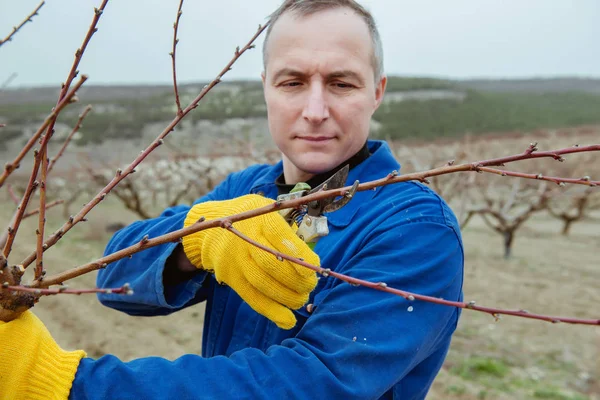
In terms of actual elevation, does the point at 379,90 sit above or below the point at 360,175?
above

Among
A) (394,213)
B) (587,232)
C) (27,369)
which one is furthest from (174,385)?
(587,232)

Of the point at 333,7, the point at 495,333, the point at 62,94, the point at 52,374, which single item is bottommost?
the point at 495,333

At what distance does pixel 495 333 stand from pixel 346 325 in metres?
5.98

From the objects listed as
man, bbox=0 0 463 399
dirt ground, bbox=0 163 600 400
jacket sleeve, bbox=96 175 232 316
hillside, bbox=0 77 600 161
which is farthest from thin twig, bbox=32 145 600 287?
hillside, bbox=0 77 600 161

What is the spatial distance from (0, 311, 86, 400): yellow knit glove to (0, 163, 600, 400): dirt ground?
14.2ft

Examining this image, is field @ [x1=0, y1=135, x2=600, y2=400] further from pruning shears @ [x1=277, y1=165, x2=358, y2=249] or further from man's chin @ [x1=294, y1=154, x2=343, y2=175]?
pruning shears @ [x1=277, y1=165, x2=358, y2=249]

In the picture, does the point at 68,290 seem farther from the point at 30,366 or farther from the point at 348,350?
the point at 348,350

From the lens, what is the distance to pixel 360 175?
1489mm

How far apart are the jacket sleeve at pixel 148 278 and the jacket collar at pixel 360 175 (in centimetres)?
36

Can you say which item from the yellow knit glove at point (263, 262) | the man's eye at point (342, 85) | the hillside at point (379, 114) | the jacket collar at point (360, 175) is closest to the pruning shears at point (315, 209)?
the yellow knit glove at point (263, 262)

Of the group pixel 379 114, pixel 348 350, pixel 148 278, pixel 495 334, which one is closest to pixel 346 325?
pixel 348 350

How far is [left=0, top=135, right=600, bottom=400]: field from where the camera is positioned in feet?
15.8

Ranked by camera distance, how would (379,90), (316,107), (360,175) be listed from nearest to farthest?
(316,107) → (360,175) → (379,90)

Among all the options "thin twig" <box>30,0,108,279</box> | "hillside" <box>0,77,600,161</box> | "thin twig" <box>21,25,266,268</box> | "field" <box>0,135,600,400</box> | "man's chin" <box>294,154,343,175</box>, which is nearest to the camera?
"thin twig" <box>30,0,108,279</box>
